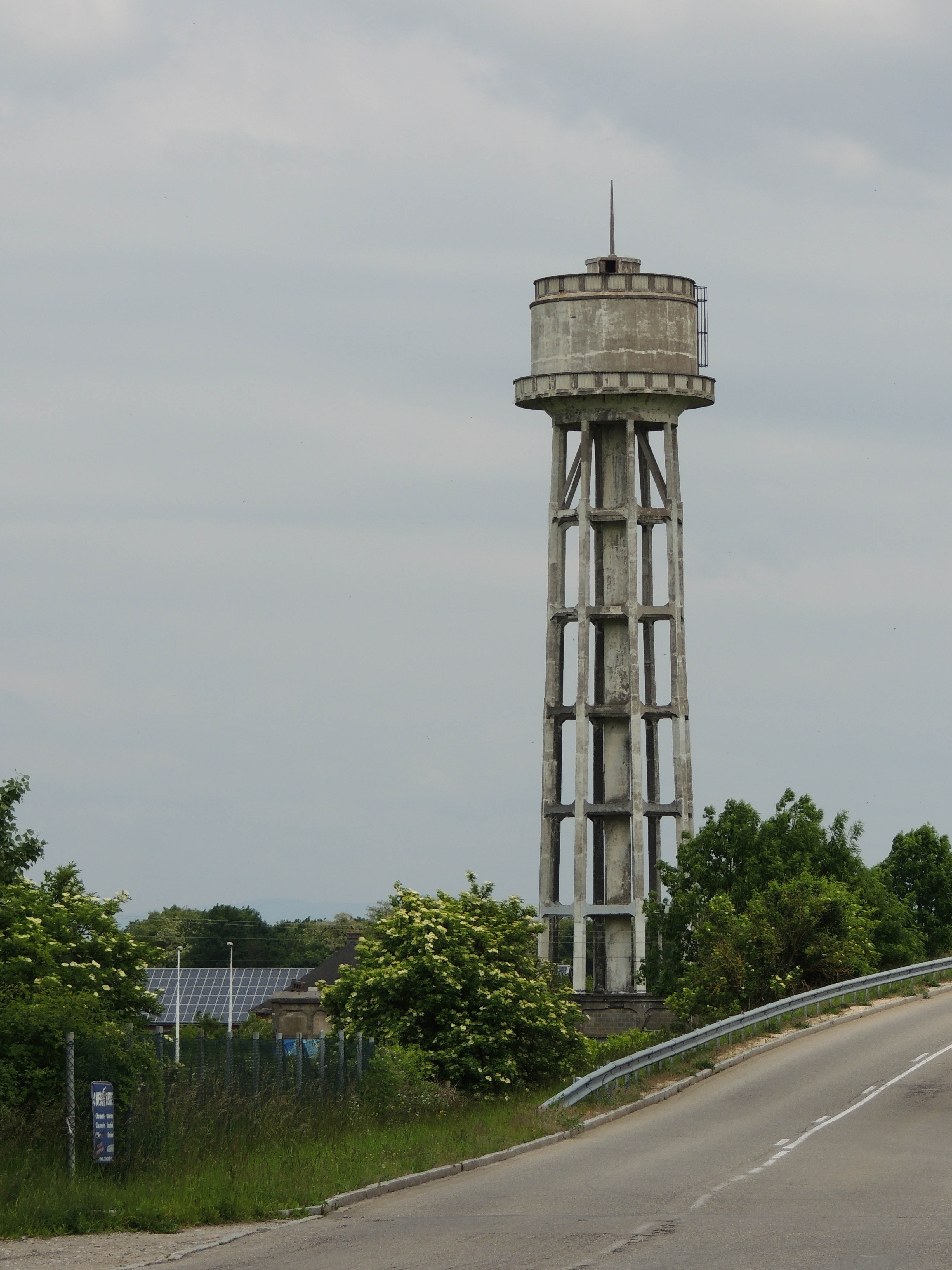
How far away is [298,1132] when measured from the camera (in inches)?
1042

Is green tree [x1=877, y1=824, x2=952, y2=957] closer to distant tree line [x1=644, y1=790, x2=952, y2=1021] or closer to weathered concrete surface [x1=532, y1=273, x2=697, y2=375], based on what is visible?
distant tree line [x1=644, y1=790, x2=952, y2=1021]

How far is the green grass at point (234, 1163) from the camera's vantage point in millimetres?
20578

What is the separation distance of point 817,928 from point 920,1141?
23059mm

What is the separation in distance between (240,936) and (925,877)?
9595cm

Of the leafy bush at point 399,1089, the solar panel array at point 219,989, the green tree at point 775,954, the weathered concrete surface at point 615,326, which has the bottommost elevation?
the solar panel array at point 219,989

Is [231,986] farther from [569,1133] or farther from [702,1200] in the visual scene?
[702,1200]

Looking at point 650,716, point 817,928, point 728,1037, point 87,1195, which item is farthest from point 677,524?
point 87,1195

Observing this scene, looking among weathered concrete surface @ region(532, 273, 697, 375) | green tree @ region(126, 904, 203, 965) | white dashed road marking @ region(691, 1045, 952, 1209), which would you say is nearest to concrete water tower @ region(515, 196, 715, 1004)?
weathered concrete surface @ region(532, 273, 697, 375)

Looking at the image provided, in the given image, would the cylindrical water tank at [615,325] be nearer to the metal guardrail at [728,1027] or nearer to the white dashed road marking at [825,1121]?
the metal guardrail at [728,1027]

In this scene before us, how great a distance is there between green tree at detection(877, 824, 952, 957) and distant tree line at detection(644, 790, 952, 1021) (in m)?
0.04

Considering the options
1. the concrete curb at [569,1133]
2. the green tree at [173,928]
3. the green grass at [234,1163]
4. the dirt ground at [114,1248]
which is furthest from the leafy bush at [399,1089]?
the green tree at [173,928]

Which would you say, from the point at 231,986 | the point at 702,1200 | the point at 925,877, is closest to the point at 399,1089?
the point at 702,1200

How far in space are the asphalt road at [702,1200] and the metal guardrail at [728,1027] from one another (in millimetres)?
1040

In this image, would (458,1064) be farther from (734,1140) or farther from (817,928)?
(817,928)
